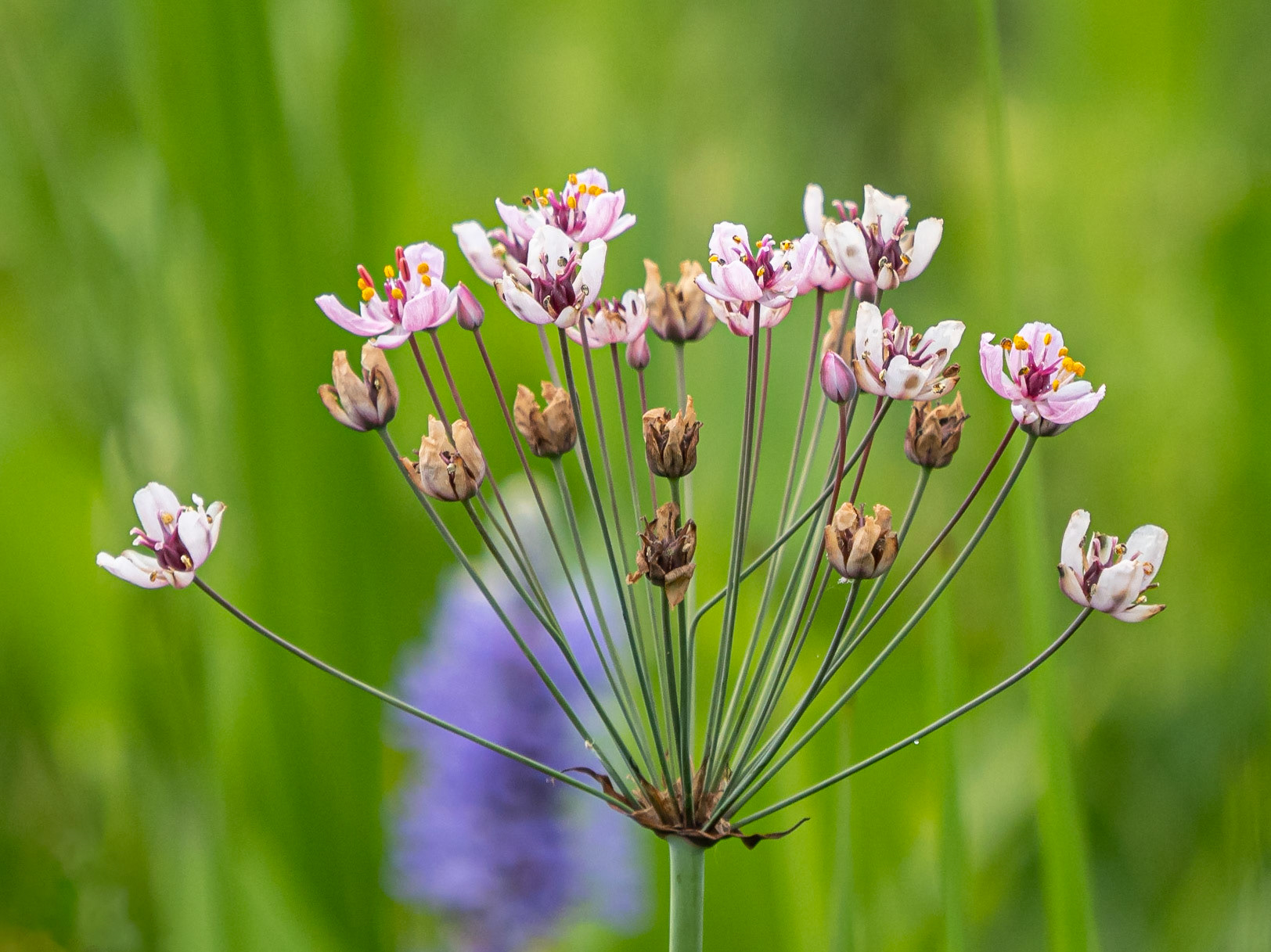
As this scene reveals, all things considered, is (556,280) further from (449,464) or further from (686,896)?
(686,896)

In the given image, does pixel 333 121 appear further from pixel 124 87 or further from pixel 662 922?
pixel 124 87

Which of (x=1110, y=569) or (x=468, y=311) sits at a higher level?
(x=468, y=311)

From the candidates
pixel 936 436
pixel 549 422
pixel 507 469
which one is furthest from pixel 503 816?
pixel 507 469

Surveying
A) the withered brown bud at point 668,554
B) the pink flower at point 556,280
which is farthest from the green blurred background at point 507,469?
the pink flower at point 556,280

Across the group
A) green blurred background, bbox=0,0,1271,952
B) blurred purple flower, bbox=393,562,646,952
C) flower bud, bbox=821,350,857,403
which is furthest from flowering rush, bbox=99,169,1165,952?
blurred purple flower, bbox=393,562,646,952

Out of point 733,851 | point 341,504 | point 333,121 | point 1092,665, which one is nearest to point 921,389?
point 733,851

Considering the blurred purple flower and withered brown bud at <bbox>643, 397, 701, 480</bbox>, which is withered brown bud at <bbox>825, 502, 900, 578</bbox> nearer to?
withered brown bud at <bbox>643, 397, 701, 480</bbox>

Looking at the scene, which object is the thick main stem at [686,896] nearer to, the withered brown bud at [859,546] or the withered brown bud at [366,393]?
the withered brown bud at [859,546]
